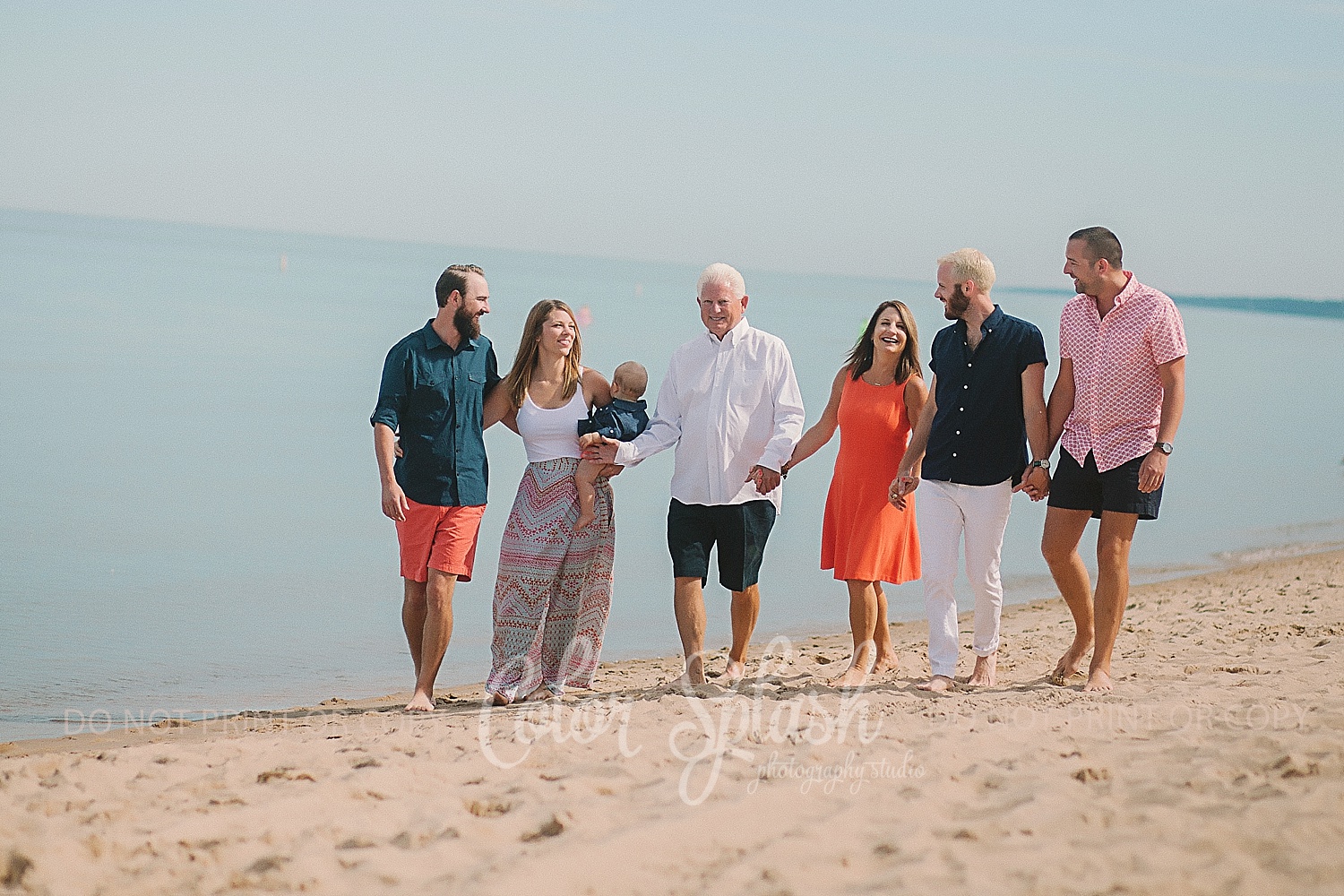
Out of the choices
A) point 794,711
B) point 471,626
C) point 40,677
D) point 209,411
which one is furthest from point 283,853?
point 209,411

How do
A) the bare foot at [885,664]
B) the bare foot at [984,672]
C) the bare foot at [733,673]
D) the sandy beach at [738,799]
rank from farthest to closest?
1. the bare foot at [885,664]
2. the bare foot at [733,673]
3. the bare foot at [984,672]
4. the sandy beach at [738,799]

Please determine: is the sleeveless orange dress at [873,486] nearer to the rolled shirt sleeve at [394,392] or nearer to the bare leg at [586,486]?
the bare leg at [586,486]

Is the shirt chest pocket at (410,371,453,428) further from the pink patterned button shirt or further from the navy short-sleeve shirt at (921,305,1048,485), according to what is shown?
the pink patterned button shirt

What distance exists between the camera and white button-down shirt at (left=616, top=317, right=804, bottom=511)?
564cm

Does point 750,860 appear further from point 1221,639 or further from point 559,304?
point 1221,639

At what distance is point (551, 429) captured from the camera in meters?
5.56

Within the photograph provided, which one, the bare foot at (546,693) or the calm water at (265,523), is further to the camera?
the calm water at (265,523)

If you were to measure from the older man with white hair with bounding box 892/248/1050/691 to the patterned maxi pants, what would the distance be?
1497 mm

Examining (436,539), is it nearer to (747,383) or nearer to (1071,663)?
(747,383)

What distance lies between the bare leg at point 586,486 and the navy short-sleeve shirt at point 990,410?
5.05 ft

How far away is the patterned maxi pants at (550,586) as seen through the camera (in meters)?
5.58

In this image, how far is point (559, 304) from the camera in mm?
5629

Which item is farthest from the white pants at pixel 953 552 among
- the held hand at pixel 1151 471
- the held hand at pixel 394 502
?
the held hand at pixel 394 502

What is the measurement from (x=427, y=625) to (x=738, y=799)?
7.28 ft
